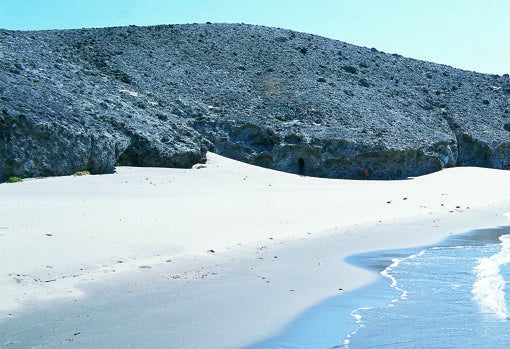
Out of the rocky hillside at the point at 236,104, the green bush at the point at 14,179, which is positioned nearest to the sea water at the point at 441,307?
the green bush at the point at 14,179

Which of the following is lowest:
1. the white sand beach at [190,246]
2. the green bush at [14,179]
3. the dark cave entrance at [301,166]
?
the white sand beach at [190,246]

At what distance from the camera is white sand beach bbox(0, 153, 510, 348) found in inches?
233

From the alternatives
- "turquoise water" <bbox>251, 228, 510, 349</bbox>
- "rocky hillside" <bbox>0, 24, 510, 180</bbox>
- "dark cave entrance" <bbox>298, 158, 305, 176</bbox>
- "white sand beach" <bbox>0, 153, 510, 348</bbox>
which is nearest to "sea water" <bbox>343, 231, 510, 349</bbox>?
"turquoise water" <bbox>251, 228, 510, 349</bbox>

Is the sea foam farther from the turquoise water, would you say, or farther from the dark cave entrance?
the dark cave entrance

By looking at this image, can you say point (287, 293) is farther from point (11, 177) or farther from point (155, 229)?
point (11, 177)

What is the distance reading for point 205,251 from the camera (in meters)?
9.26

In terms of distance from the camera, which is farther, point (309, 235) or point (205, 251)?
point (309, 235)

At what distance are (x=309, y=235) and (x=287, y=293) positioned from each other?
4624 mm

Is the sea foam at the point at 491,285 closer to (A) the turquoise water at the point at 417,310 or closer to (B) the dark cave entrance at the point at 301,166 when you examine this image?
(A) the turquoise water at the point at 417,310

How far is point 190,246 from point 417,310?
3894mm

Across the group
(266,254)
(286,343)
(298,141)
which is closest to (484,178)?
(298,141)

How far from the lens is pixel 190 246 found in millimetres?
9352

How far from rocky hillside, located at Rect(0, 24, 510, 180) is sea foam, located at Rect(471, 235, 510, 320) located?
1085cm

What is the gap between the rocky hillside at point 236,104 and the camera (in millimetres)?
17094
